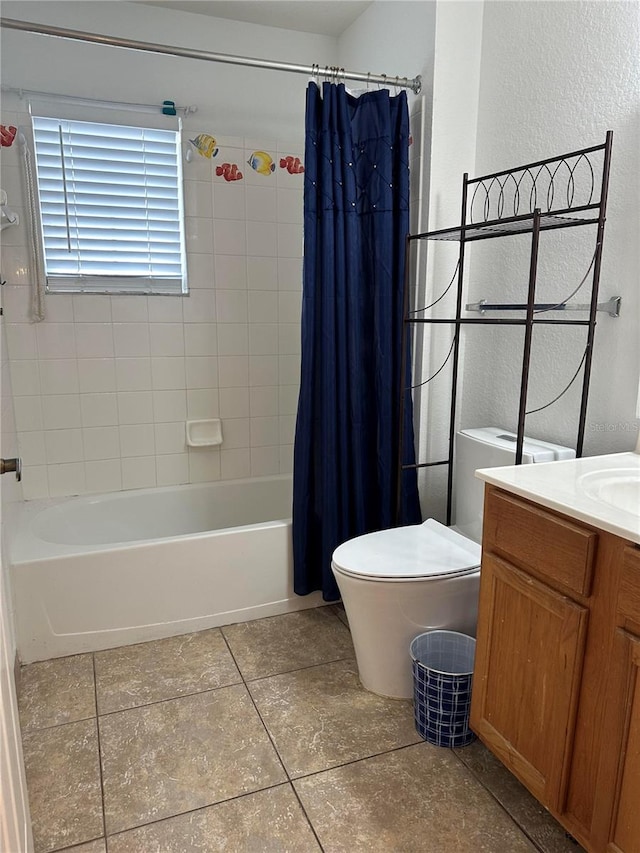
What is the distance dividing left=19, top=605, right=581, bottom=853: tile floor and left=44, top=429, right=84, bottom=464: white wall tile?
3.02 ft

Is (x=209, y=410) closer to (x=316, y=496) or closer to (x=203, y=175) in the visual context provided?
(x=316, y=496)

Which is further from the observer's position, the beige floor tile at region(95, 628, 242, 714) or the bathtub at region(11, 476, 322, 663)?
the bathtub at region(11, 476, 322, 663)

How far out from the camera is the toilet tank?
1.89 meters

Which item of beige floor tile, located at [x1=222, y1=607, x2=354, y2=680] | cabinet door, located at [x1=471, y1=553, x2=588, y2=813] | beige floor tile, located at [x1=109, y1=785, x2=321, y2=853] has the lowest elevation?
beige floor tile, located at [x1=109, y1=785, x2=321, y2=853]

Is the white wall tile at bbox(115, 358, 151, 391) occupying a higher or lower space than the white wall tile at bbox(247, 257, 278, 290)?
lower

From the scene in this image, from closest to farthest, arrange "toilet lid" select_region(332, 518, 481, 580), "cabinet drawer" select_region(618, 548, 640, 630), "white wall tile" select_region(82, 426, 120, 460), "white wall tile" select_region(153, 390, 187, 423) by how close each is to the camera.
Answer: "cabinet drawer" select_region(618, 548, 640, 630)
"toilet lid" select_region(332, 518, 481, 580)
"white wall tile" select_region(82, 426, 120, 460)
"white wall tile" select_region(153, 390, 187, 423)

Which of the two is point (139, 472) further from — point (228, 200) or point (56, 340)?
point (228, 200)

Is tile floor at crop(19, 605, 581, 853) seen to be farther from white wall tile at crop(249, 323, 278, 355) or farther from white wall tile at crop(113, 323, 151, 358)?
white wall tile at crop(249, 323, 278, 355)

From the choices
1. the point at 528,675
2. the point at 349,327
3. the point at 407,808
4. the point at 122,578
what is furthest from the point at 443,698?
the point at 349,327

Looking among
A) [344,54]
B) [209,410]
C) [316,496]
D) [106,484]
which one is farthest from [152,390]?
[344,54]

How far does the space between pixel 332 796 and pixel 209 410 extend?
6.00 feet

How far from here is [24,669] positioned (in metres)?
2.12

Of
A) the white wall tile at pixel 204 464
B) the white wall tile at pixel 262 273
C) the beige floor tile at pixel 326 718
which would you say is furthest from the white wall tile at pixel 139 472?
the beige floor tile at pixel 326 718

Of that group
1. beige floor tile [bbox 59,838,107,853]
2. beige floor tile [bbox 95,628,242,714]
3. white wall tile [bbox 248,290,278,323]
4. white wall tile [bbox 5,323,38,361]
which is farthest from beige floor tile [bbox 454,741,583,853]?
white wall tile [bbox 5,323,38,361]
